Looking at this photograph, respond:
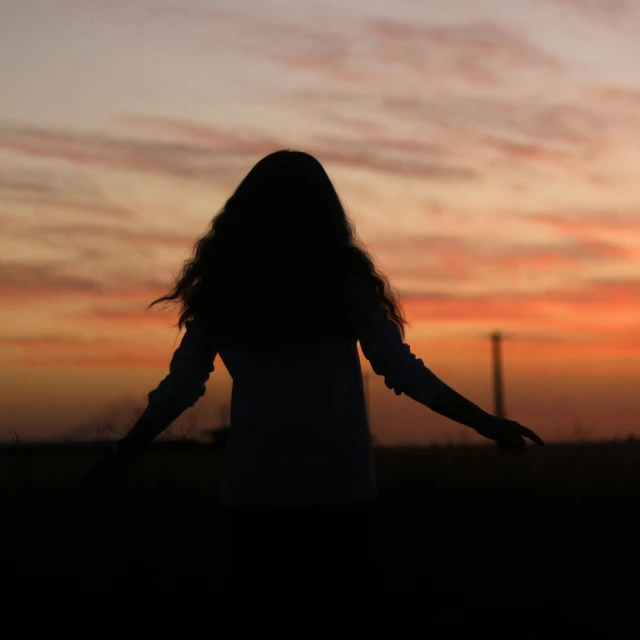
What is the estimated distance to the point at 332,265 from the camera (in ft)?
10.8

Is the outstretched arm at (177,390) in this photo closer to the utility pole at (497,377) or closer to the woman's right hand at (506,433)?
the woman's right hand at (506,433)

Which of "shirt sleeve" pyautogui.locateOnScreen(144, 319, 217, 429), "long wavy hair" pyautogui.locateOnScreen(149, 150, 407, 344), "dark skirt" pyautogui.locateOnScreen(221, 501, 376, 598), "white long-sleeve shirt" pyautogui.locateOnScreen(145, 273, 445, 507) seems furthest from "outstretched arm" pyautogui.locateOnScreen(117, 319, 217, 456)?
→ "dark skirt" pyautogui.locateOnScreen(221, 501, 376, 598)

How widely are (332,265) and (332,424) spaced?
50cm

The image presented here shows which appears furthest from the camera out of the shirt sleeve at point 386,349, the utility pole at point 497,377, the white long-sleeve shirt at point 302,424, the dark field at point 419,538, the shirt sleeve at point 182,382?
the utility pole at point 497,377

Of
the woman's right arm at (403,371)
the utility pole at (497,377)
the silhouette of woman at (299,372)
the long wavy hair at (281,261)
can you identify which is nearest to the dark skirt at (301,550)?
the silhouette of woman at (299,372)

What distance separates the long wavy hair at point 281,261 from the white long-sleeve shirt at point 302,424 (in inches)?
2.5

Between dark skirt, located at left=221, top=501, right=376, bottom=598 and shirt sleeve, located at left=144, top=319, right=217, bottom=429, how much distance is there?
472 millimetres

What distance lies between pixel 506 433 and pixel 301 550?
79 centimetres

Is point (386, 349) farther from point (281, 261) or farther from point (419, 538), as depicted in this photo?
point (419, 538)

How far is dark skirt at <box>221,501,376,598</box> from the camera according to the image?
320 cm

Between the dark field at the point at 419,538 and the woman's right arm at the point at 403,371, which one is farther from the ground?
the woman's right arm at the point at 403,371

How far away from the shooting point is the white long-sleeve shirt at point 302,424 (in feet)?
10.4

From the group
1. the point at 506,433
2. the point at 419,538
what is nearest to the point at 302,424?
the point at 506,433

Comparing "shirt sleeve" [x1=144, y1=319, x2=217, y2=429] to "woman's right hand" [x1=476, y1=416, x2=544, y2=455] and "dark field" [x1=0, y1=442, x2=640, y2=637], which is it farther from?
"dark field" [x1=0, y1=442, x2=640, y2=637]
